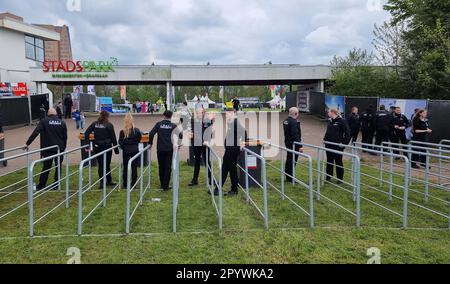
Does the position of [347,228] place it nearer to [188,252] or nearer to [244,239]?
[244,239]

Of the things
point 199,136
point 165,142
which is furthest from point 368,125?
point 165,142

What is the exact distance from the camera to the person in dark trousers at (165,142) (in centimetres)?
941

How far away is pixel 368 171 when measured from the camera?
39.7 ft

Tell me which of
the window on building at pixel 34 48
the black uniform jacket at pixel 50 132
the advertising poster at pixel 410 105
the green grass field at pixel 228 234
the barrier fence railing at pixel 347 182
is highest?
the window on building at pixel 34 48

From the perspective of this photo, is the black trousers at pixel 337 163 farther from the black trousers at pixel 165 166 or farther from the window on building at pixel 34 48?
the window on building at pixel 34 48

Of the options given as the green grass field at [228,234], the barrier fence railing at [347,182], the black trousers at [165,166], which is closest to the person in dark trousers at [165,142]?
the black trousers at [165,166]

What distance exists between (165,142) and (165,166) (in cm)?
55

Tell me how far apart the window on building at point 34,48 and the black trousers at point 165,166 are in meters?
34.2

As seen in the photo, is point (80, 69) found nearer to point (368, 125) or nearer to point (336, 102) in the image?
point (336, 102)

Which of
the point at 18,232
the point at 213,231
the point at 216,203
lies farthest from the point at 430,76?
the point at 18,232

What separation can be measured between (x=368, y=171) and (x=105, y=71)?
27969 millimetres

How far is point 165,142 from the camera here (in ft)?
30.9

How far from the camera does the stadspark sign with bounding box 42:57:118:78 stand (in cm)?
3497

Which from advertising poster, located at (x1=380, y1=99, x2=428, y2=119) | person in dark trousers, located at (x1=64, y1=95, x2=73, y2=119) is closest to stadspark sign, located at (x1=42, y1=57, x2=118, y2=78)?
person in dark trousers, located at (x1=64, y1=95, x2=73, y2=119)
